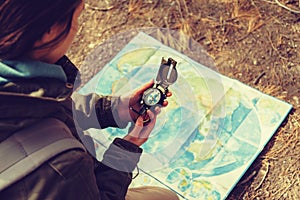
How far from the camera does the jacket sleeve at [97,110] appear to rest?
1.14 metres

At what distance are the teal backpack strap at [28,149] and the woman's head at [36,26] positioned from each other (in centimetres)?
12

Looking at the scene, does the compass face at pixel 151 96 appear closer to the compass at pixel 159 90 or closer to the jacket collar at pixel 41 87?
the compass at pixel 159 90

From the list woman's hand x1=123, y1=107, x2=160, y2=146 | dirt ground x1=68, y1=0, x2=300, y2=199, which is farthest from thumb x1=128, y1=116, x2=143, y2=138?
dirt ground x1=68, y1=0, x2=300, y2=199

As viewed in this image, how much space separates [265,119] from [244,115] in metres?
0.07

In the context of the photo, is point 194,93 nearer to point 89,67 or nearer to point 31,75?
point 89,67

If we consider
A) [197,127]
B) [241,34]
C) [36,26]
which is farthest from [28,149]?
[241,34]

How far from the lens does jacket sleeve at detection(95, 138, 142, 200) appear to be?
1026 millimetres

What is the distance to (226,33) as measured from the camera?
71.0 inches

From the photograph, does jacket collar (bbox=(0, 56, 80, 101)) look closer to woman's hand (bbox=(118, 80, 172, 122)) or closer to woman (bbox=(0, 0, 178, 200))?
woman (bbox=(0, 0, 178, 200))

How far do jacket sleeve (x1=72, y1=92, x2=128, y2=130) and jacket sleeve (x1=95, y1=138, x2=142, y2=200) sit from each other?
99 millimetres

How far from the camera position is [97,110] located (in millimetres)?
1177

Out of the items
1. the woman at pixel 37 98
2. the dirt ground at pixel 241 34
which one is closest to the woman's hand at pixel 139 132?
the woman at pixel 37 98

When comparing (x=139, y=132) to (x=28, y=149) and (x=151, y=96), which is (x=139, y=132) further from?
(x=28, y=149)

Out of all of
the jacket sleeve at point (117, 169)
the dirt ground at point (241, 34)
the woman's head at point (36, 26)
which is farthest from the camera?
the dirt ground at point (241, 34)
